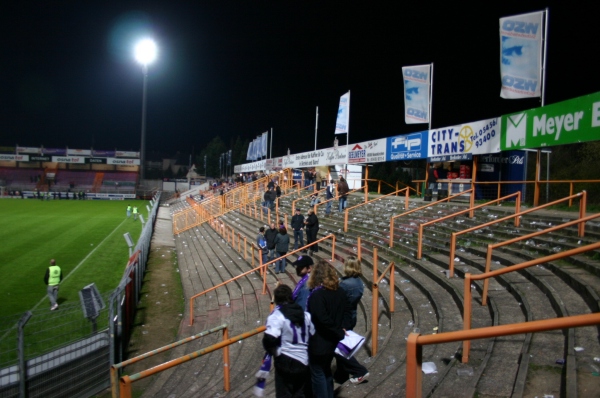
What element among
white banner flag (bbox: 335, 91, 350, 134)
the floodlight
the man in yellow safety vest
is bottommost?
the man in yellow safety vest

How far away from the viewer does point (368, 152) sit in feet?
58.8

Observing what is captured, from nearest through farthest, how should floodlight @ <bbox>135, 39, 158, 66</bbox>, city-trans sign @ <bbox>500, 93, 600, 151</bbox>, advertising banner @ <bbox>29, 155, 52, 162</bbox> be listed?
city-trans sign @ <bbox>500, 93, 600, 151</bbox> → floodlight @ <bbox>135, 39, 158, 66</bbox> → advertising banner @ <bbox>29, 155, 52, 162</bbox>

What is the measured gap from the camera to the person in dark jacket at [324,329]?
397 centimetres

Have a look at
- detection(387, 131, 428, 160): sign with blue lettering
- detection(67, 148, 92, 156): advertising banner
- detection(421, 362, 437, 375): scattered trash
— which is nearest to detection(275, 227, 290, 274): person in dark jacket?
detection(387, 131, 428, 160): sign with blue lettering

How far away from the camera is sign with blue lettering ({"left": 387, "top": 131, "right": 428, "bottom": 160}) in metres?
14.8

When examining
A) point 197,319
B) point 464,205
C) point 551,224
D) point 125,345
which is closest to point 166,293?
point 197,319

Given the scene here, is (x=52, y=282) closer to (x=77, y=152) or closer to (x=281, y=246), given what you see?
(x=281, y=246)

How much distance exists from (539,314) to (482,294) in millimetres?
962

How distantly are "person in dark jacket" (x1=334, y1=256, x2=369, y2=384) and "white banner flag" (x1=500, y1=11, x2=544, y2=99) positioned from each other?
859 centimetres

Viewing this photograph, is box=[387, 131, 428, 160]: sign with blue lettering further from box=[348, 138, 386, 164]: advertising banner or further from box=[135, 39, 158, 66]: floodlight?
box=[135, 39, 158, 66]: floodlight

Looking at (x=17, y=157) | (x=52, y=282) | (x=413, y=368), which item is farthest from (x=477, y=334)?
(x=17, y=157)

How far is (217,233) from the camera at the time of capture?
2314 centimetres

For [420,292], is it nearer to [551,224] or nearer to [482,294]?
[482,294]

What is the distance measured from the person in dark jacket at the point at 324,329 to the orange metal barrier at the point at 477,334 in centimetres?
123
